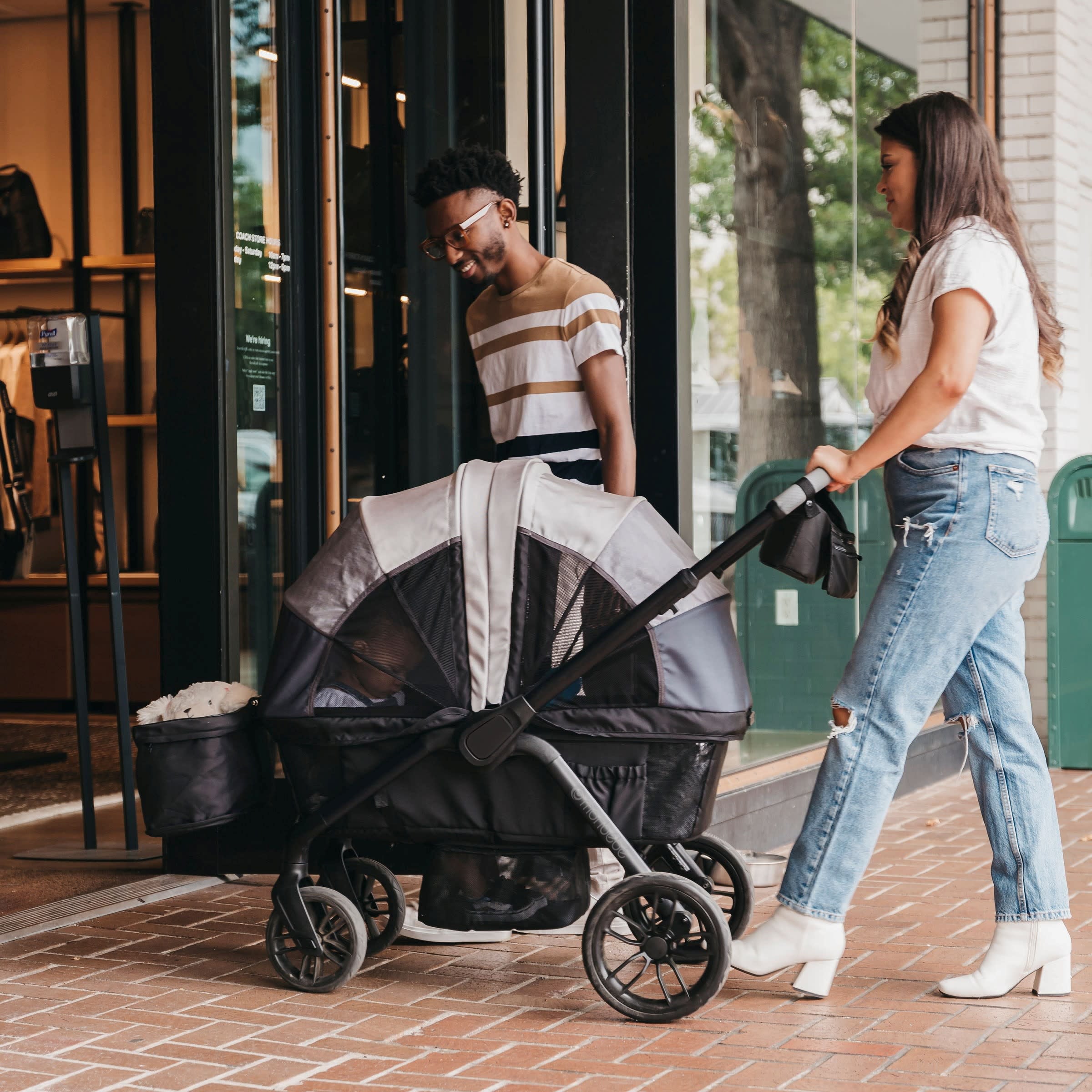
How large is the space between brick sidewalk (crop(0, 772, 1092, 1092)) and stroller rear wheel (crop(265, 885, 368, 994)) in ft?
0.15

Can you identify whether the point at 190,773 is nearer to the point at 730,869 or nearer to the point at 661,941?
the point at 661,941

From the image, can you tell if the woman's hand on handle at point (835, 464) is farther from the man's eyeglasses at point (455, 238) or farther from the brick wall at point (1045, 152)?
the brick wall at point (1045, 152)

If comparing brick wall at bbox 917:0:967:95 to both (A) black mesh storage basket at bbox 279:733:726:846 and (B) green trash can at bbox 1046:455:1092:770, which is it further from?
(A) black mesh storage basket at bbox 279:733:726:846

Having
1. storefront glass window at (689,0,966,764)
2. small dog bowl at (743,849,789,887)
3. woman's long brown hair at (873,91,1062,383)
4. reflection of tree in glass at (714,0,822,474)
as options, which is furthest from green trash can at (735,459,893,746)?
woman's long brown hair at (873,91,1062,383)

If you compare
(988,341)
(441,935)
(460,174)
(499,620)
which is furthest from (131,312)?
(988,341)

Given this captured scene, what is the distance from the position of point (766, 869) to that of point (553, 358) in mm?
1774

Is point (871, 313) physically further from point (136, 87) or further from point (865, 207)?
point (136, 87)

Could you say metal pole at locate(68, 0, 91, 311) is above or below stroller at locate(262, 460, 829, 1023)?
above

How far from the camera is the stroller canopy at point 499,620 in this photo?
12.1 feet

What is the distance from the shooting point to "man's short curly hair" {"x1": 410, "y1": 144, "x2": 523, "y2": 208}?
172 inches

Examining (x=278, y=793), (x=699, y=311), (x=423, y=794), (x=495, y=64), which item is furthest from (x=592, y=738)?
(x=495, y=64)

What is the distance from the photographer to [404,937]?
4.48 m

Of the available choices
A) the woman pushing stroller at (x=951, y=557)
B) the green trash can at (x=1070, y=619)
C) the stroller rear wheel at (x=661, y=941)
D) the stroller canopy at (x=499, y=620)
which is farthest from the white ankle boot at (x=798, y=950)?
the green trash can at (x=1070, y=619)

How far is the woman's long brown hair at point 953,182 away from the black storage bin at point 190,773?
1780 mm
